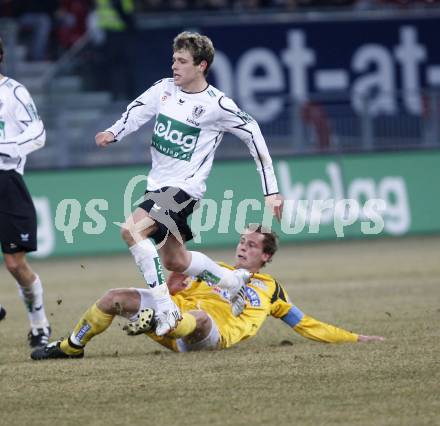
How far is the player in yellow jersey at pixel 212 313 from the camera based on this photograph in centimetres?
768

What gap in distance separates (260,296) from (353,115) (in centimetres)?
1166

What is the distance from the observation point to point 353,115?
64.2ft

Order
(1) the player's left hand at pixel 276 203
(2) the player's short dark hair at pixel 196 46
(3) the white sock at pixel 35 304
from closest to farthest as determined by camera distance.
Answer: (1) the player's left hand at pixel 276 203, (2) the player's short dark hair at pixel 196 46, (3) the white sock at pixel 35 304

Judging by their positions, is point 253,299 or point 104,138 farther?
point 253,299

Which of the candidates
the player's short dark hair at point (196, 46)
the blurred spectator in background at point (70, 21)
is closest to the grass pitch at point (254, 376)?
the player's short dark hair at point (196, 46)

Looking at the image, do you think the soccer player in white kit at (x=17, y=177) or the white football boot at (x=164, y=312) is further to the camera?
the soccer player in white kit at (x=17, y=177)

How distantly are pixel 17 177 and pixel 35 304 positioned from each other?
1.05 m

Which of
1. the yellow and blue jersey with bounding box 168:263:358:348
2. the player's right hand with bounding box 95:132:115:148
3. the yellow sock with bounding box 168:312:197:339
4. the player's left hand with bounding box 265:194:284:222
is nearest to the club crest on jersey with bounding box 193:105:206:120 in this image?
the player's right hand with bounding box 95:132:115:148

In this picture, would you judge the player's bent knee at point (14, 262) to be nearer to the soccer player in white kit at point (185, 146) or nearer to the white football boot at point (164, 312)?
the soccer player in white kit at point (185, 146)

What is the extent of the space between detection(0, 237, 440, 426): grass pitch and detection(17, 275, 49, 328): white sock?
241mm

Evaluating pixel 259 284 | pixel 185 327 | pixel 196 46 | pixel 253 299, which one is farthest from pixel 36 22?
pixel 185 327

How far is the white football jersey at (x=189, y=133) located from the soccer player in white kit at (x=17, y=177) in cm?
89

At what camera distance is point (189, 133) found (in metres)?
8.09

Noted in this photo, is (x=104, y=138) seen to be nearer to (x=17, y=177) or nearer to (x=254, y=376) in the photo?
(x=17, y=177)
